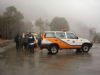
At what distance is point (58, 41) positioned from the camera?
2666 cm

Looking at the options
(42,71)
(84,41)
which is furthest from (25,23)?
(42,71)

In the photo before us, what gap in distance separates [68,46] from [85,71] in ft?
39.0

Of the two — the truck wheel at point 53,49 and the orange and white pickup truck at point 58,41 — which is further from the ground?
the orange and white pickup truck at point 58,41

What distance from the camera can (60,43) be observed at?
87.7 feet

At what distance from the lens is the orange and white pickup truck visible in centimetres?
2647

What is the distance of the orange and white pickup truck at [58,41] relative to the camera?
26469 millimetres

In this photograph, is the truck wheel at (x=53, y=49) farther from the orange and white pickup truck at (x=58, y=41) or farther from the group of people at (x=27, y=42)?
the group of people at (x=27, y=42)

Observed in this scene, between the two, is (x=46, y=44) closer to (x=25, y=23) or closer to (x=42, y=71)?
(x=42, y=71)

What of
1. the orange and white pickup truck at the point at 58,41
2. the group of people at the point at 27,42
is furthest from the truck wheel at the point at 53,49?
the group of people at the point at 27,42

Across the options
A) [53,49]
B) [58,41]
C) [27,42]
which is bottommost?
A: [53,49]

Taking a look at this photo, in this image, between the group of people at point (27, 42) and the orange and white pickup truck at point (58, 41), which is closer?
the orange and white pickup truck at point (58, 41)

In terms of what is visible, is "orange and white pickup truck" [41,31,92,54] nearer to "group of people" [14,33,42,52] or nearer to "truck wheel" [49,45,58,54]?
"truck wheel" [49,45,58,54]

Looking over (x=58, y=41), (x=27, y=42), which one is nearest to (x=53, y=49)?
(x=58, y=41)

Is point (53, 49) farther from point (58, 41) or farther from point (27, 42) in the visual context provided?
point (27, 42)
